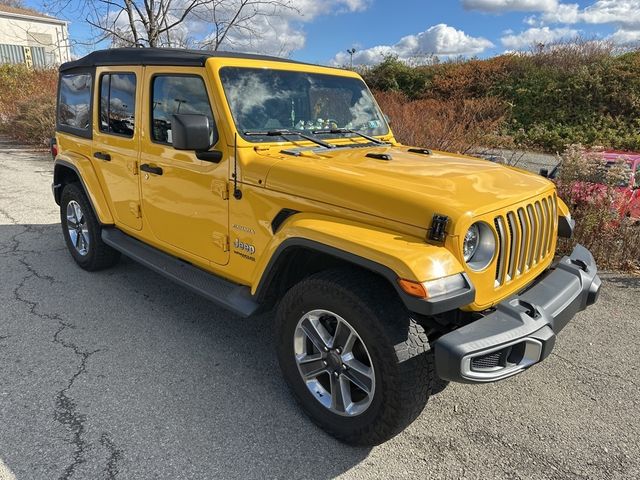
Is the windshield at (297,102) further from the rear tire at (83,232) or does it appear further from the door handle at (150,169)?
the rear tire at (83,232)

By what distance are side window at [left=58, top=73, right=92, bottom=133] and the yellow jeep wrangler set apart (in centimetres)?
40

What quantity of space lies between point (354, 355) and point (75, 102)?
3.94 m

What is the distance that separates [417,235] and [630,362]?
2223 millimetres

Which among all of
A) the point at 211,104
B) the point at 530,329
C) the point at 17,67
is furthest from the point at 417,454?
the point at 17,67

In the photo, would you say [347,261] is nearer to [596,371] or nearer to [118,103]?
[596,371]

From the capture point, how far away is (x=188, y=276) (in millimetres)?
3330

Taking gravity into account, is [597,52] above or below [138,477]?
above

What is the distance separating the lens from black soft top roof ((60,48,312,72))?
124 inches

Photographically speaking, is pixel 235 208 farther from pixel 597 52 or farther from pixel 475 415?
pixel 597 52

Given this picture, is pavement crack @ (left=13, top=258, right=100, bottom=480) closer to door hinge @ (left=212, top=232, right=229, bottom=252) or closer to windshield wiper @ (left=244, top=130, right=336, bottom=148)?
door hinge @ (left=212, top=232, right=229, bottom=252)

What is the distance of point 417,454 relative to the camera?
2.43 metres

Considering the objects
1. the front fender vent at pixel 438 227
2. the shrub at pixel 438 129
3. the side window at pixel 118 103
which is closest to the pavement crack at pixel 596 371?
the front fender vent at pixel 438 227

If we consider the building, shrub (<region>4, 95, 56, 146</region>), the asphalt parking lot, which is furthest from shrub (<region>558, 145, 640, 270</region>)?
the building

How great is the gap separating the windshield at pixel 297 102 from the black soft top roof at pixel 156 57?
0.19m
